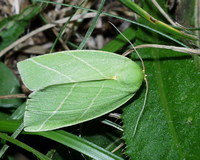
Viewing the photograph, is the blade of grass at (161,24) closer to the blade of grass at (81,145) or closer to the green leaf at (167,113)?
the green leaf at (167,113)

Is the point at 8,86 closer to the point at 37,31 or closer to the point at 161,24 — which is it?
the point at 37,31

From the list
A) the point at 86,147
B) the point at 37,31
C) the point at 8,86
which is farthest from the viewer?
the point at 37,31

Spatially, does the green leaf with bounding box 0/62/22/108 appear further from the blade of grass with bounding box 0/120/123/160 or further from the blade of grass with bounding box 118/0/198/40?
the blade of grass with bounding box 118/0/198/40

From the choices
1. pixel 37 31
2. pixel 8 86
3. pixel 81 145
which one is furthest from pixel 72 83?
pixel 37 31

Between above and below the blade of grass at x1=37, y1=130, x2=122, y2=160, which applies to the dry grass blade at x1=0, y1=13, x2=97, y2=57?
above

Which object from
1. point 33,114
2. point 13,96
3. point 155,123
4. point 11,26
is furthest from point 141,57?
point 11,26

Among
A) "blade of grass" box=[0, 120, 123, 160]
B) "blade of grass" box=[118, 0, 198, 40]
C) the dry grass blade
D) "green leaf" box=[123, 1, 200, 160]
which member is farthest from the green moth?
the dry grass blade
